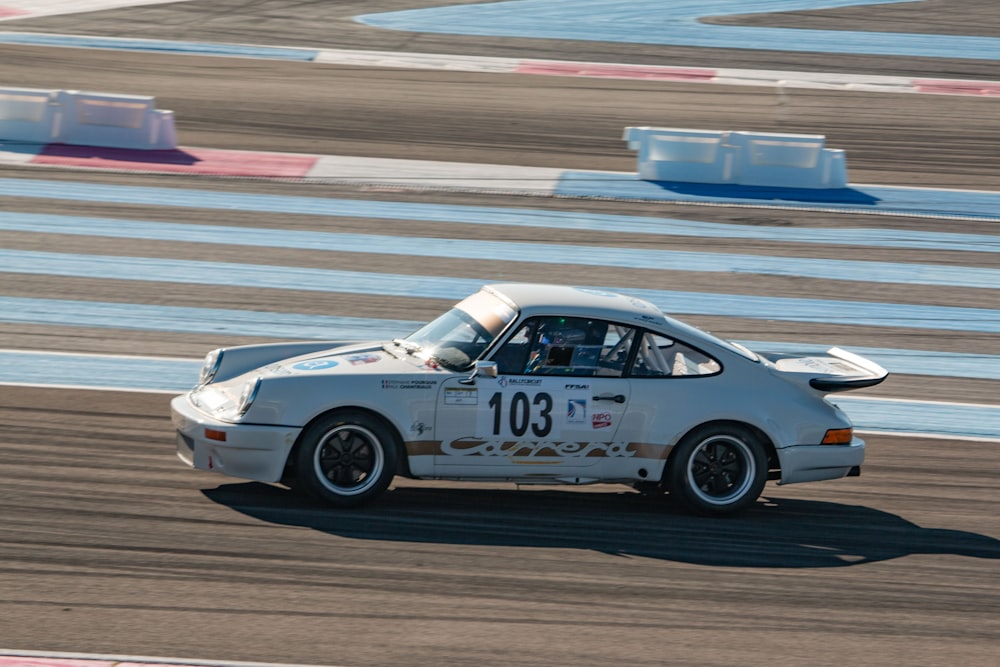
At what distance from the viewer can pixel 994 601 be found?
6828 millimetres

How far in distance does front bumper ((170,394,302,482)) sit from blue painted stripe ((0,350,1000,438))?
9.36 feet

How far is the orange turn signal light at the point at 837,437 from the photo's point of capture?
8102 mm

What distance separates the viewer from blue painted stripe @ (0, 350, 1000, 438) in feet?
33.7

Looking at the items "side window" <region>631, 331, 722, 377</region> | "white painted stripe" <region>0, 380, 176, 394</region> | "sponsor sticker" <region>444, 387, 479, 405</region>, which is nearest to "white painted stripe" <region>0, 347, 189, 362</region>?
"white painted stripe" <region>0, 380, 176, 394</region>

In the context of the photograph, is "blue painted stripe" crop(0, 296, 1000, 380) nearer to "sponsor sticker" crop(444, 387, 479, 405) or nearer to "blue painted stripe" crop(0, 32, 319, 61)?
"sponsor sticker" crop(444, 387, 479, 405)

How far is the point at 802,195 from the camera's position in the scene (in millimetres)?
16562

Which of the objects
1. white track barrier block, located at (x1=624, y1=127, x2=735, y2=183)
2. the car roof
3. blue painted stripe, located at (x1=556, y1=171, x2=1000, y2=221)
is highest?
white track barrier block, located at (x1=624, y1=127, x2=735, y2=183)

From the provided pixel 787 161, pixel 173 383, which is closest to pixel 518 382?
pixel 173 383

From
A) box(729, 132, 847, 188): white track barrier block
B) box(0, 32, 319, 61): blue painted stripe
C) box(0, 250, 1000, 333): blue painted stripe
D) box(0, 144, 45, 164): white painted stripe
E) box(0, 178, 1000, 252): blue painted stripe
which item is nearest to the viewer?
box(0, 250, 1000, 333): blue painted stripe

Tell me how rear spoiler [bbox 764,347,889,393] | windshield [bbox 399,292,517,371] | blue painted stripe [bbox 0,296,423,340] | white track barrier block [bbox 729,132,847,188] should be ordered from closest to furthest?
1. windshield [bbox 399,292,517,371]
2. rear spoiler [bbox 764,347,889,393]
3. blue painted stripe [bbox 0,296,423,340]
4. white track barrier block [bbox 729,132,847,188]

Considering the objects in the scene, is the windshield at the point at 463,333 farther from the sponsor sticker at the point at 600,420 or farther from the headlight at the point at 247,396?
the headlight at the point at 247,396

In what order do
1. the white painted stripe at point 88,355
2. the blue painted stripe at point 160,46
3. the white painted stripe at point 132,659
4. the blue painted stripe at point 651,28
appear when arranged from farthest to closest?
the blue painted stripe at point 651,28 → the blue painted stripe at point 160,46 → the white painted stripe at point 88,355 → the white painted stripe at point 132,659

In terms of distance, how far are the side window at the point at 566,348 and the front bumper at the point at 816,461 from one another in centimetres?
118

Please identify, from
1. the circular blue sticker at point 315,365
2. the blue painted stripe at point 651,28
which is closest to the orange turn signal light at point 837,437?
the circular blue sticker at point 315,365
